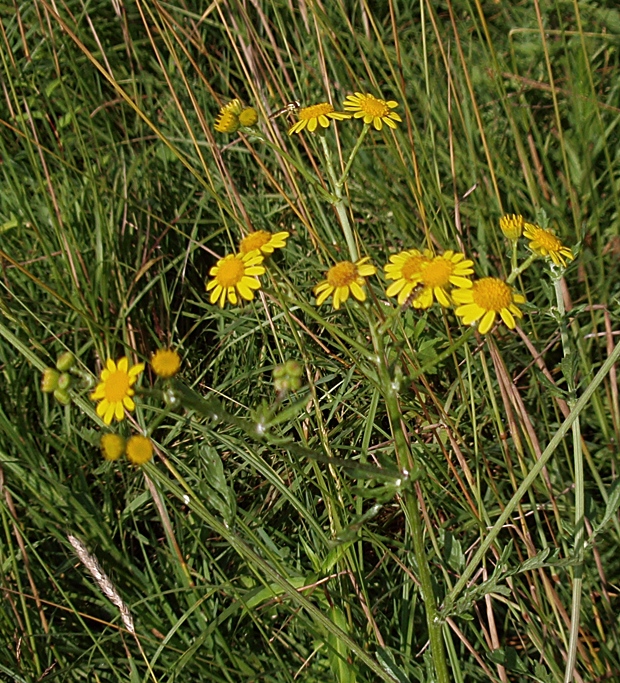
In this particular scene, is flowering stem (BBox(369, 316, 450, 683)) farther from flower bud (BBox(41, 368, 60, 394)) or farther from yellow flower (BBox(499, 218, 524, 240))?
flower bud (BBox(41, 368, 60, 394))

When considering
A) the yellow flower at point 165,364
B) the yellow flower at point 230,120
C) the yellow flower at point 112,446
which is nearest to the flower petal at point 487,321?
the yellow flower at point 165,364

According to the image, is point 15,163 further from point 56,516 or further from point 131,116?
point 56,516

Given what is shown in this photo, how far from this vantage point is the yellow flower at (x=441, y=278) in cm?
119

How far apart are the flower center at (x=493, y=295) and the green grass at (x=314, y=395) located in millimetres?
148

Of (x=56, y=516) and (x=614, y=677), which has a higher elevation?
(x=56, y=516)

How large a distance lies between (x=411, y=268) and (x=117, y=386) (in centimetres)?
52

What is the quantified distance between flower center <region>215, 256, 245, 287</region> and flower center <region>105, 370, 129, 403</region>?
235 millimetres

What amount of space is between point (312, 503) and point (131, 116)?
65.1 inches

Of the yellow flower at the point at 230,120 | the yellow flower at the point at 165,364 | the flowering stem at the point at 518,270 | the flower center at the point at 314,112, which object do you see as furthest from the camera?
the yellow flower at the point at 230,120

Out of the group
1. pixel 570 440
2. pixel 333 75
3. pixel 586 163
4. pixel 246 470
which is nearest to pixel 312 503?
pixel 246 470

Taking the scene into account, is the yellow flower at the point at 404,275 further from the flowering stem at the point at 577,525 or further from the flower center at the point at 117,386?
the flower center at the point at 117,386

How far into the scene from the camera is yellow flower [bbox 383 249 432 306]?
119 cm

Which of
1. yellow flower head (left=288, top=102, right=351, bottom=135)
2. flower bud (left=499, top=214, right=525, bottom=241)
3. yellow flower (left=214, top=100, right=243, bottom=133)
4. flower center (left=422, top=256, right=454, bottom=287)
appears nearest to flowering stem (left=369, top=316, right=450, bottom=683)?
flower center (left=422, top=256, right=454, bottom=287)

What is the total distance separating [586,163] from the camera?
7.29ft
